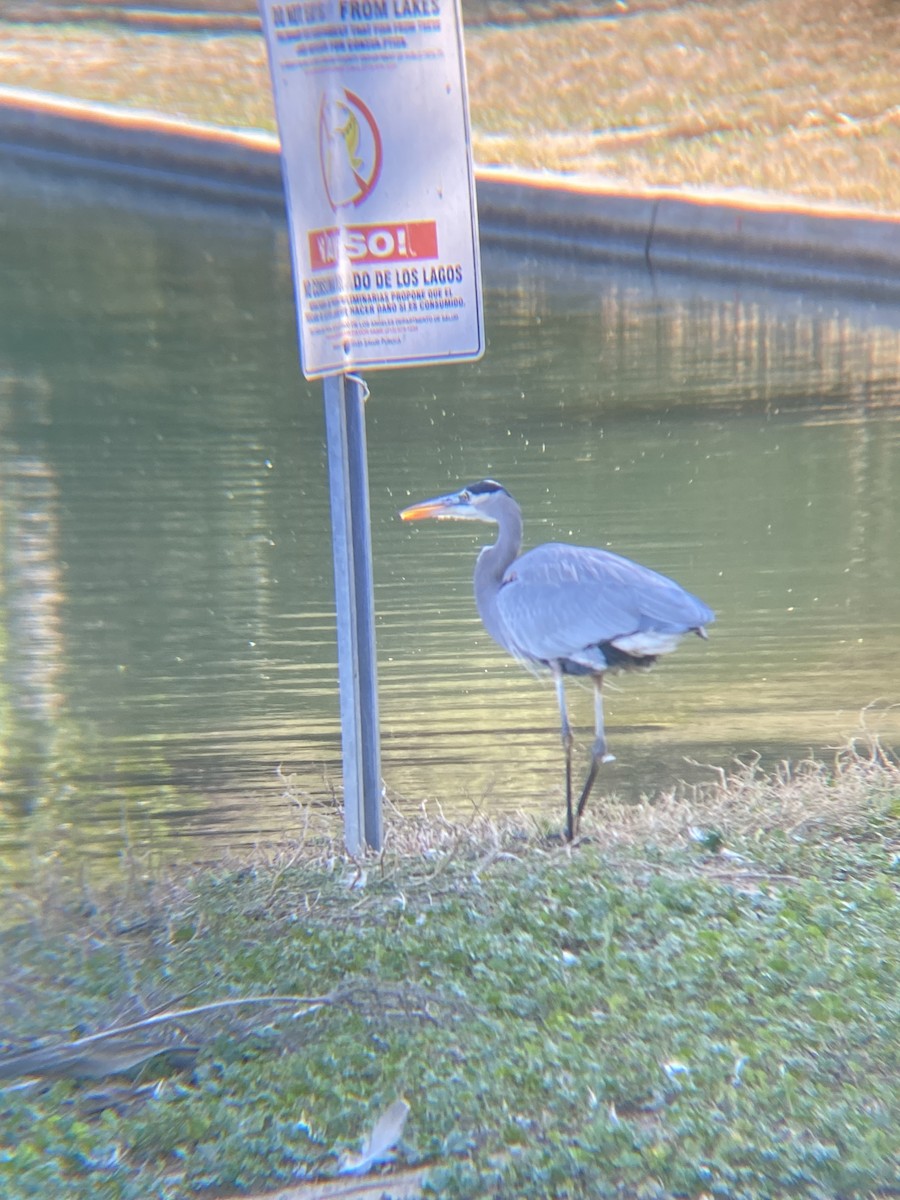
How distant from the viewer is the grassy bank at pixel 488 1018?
356cm

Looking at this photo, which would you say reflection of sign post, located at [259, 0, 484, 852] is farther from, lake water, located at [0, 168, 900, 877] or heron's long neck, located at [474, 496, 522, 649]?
lake water, located at [0, 168, 900, 877]

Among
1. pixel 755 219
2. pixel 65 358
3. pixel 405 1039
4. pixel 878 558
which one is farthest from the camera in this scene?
pixel 755 219

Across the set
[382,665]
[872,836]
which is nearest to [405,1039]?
[872,836]

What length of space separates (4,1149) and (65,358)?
13128 millimetres

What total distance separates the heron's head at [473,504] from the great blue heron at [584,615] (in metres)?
0.24

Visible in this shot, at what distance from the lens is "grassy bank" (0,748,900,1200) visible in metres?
3.56

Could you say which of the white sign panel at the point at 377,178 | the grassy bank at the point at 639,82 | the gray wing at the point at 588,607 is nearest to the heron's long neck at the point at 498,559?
the gray wing at the point at 588,607

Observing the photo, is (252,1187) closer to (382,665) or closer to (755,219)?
(382,665)

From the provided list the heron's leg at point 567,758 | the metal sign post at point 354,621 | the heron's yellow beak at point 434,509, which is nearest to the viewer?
the metal sign post at point 354,621

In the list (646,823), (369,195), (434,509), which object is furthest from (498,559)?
(369,195)

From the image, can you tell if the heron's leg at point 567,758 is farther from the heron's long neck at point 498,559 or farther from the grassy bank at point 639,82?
the grassy bank at point 639,82

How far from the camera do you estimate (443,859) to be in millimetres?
5152

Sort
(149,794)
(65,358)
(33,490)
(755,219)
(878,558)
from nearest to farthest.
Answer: (149,794) → (878,558) → (33,490) → (65,358) → (755,219)

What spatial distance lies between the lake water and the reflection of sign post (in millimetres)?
1762
